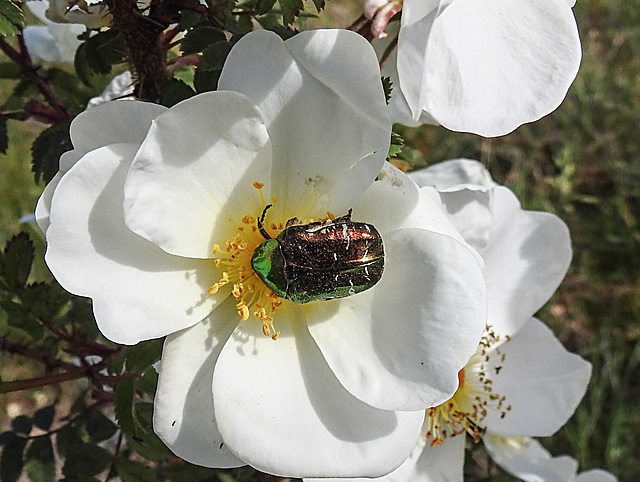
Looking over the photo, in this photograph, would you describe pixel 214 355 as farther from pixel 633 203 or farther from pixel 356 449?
pixel 633 203

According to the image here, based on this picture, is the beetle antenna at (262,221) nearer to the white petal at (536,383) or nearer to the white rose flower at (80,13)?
the white rose flower at (80,13)

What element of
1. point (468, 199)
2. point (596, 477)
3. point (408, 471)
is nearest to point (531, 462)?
point (596, 477)

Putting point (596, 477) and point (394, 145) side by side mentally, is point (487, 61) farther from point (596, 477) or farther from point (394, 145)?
point (596, 477)

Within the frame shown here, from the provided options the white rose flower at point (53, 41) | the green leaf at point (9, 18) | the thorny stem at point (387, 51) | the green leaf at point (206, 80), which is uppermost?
the green leaf at point (9, 18)

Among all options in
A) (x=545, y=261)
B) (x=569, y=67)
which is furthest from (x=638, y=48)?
(x=569, y=67)

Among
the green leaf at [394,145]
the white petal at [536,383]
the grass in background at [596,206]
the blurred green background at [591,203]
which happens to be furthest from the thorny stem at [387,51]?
the grass in background at [596,206]

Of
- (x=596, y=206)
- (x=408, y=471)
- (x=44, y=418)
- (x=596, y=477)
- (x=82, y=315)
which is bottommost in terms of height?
(x=596, y=206)

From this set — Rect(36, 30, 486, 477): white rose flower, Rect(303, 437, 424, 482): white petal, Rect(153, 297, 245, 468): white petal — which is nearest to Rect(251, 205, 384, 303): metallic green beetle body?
Rect(36, 30, 486, 477): white rose flower
